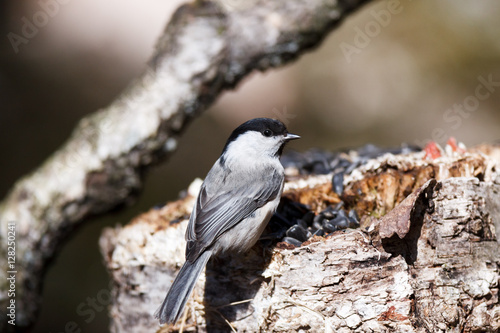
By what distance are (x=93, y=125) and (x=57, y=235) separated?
0.69 meters

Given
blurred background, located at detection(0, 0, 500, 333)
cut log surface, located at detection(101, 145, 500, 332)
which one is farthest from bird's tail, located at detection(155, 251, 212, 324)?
blurred background, located at detection(0, 0, 500, 333)

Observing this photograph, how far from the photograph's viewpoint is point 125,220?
4.88 m

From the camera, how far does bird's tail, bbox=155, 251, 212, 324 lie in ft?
6.16

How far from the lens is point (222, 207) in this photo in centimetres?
215

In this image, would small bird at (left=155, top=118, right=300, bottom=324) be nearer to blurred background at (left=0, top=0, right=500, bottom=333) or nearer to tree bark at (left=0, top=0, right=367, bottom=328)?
tree bark at (left=0, top=0, right=367, bottom=328)

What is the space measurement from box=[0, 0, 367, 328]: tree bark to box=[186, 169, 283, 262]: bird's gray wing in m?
0.83

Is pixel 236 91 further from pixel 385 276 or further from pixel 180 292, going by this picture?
pixel 385 276

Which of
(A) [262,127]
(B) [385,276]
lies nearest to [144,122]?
(A) [262,127]

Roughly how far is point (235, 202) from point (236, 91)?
7.56ft

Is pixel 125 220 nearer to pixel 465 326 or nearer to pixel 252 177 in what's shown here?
pixel 252 177

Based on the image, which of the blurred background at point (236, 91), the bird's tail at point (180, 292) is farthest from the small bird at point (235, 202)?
the blurred background at point (236, 91)

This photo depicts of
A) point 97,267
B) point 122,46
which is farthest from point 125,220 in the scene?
point 122,46

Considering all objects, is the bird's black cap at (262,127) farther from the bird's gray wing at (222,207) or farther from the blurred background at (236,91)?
the blurred background at (236,91)

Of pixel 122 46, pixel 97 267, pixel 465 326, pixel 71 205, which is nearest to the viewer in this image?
pixel 465 326
